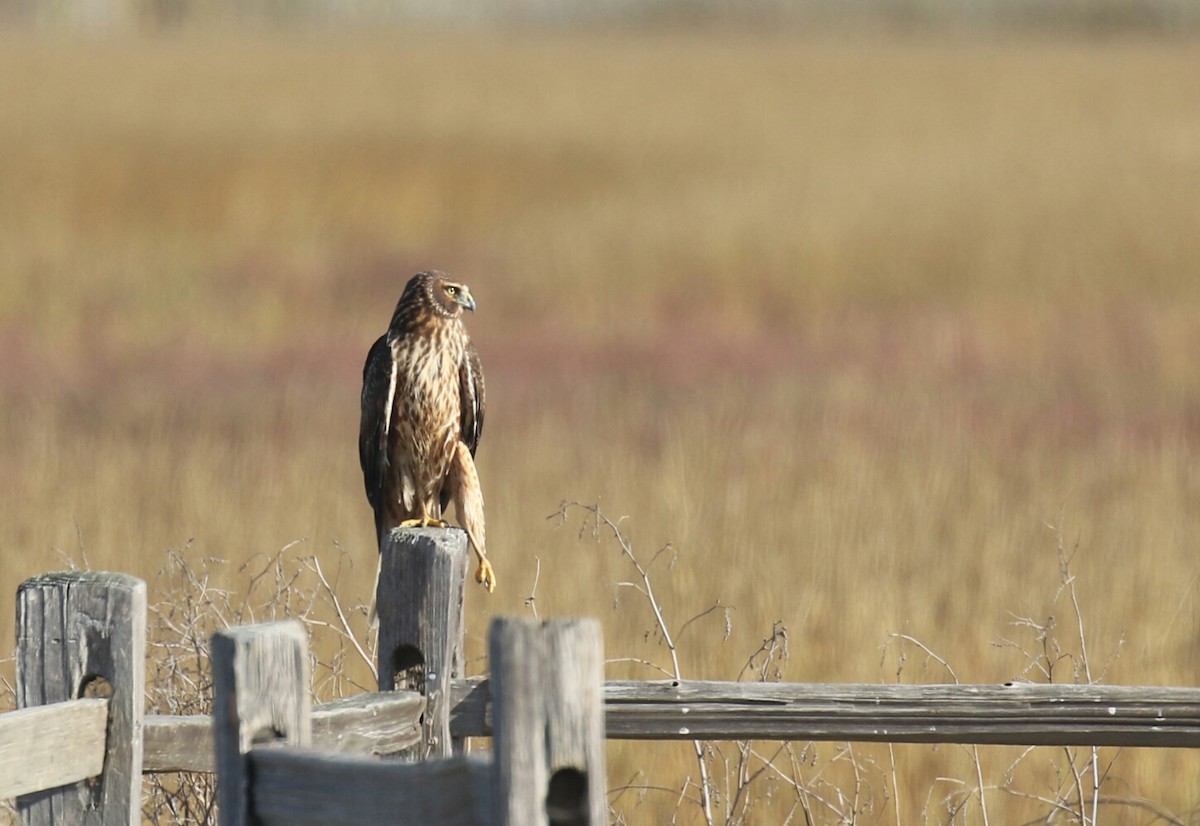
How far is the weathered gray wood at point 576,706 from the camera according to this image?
197 centimetres

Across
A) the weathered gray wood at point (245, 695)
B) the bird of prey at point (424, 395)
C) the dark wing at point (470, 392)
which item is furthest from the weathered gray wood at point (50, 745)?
the dark wing at point (470, 392)

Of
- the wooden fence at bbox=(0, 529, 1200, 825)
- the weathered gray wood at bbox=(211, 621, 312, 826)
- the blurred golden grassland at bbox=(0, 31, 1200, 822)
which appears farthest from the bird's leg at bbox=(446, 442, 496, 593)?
the weathered gray wood at bbox=(211, 621, 312, 826)

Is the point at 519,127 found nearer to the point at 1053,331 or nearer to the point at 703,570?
the point at 1053,331

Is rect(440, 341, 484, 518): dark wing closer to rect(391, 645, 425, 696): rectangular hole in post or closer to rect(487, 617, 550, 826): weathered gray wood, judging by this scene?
rect(391, 645, 425, 696): rectangular hole in post

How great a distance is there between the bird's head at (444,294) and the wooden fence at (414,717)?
1348 millimetres

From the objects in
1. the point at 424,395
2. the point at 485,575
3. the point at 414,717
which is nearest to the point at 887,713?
the point at 414,717

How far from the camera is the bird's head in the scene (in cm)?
474

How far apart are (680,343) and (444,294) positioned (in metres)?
9.88

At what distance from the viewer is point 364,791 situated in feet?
7.13

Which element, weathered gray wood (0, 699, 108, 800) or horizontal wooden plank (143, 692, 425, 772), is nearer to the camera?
weathered gray wood (0, 699, 108, 800)

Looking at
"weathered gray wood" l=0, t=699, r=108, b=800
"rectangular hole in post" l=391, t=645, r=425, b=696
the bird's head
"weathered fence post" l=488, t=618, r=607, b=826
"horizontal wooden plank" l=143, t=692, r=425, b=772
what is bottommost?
"weathered fence post" l=488, t=618, r=607, b=826

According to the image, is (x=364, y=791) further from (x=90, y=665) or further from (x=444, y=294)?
(x=444, y=294)

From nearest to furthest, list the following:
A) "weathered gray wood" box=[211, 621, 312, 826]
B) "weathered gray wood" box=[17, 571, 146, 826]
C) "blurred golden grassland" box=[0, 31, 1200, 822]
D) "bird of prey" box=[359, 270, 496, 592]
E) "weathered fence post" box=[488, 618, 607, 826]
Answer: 1. "weathered fence post" box=[488, 618, 607, 826]
2. "weathered gray wood" box=[211, 621, 312, 826]
3. "weathered gray wood" box=[17, 571, 146, 826]
4. "bird of prey" box=[359, 270, 496, 592]
5. "blurred golden grassland" box=[0, 31, 1200, 822]

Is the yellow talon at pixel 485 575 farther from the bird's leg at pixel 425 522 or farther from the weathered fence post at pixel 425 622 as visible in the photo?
the weathered fence post at pixel 425 622
